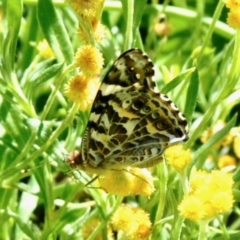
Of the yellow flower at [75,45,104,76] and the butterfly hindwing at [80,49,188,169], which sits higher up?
the yellow flower at [75,45,104,76]

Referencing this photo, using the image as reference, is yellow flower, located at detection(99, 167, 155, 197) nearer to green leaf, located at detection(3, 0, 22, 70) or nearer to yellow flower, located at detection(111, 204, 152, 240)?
yellow flower, located at detection(111, 204, 152, 240)

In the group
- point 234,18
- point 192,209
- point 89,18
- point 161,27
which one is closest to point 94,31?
point 89,18

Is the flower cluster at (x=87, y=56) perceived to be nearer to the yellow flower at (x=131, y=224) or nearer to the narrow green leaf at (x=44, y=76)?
the narrow green leaf at (x=44, y=76)

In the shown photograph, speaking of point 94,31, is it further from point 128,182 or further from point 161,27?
point 161,27

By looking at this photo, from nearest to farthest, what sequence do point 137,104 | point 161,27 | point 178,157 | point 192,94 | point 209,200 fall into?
point 209,200
point 178,157
point 137,104
point 192,94
point 161,27

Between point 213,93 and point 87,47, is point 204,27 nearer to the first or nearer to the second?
point 213,93

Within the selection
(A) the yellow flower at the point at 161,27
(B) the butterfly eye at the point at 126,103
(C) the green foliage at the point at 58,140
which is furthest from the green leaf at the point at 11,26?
(A) the yellow flower at the point at 161,27

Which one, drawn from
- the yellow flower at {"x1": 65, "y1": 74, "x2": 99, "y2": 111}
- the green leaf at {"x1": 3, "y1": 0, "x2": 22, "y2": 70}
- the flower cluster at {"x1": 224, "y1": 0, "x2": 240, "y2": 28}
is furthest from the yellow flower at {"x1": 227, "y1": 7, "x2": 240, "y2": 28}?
the green leaf at {"x1": 3, "y1": 0, "x2": 22, "y2": 70}
